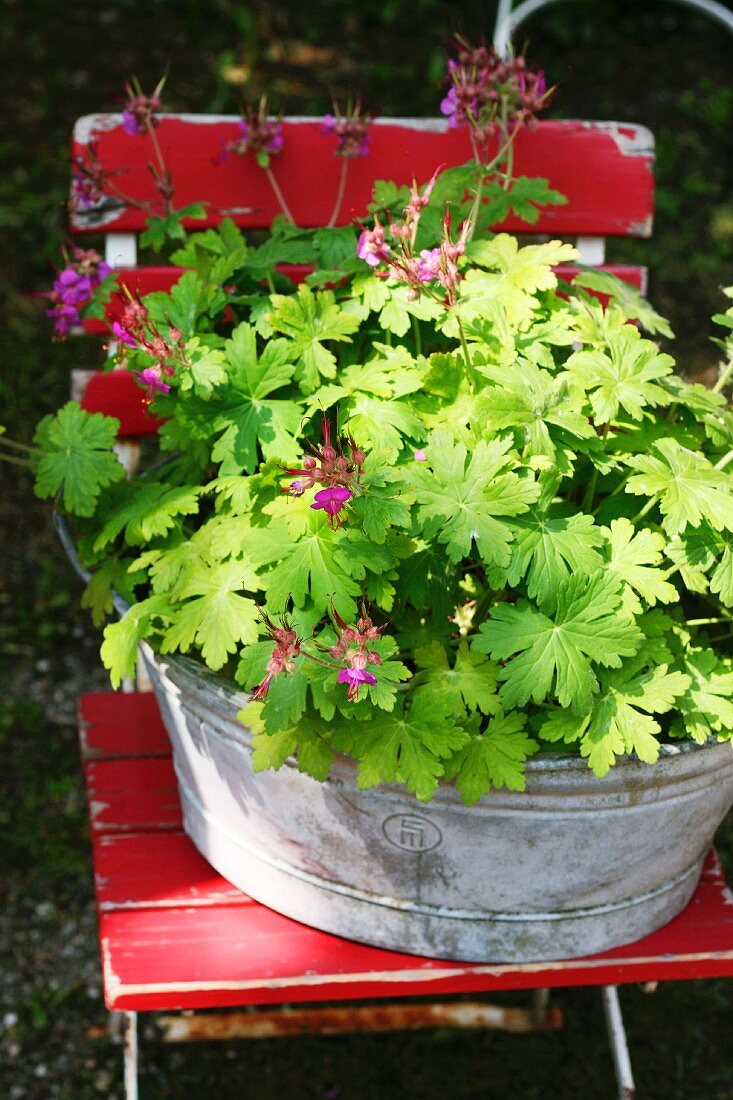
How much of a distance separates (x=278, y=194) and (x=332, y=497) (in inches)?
36.1

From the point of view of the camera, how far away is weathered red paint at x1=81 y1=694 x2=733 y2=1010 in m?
1.82

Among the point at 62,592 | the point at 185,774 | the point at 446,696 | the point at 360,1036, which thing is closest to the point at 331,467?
the point at 446,696

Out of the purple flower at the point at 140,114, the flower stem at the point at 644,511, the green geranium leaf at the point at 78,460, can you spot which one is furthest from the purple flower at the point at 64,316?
the flower stem at the point at 644,511

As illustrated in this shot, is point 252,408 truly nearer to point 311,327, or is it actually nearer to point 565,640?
point 311,327

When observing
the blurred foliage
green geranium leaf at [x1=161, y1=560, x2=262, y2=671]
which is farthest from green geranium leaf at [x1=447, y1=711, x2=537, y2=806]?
the blurred foliage

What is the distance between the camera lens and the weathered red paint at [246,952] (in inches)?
71.5

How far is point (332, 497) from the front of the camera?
141 cm

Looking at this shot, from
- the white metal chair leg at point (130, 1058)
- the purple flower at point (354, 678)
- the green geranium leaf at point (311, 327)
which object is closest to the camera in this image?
the purple flower at point (354, 678)

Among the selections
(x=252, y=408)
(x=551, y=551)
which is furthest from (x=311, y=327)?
(x=551, y=551)

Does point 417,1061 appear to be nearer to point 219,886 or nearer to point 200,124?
point 219,886

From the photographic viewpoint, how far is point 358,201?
2.31m

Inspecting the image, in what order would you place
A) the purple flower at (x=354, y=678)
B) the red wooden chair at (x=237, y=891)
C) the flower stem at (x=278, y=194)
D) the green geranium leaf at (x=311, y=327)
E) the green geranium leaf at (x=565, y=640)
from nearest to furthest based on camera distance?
the purple flower at (x=354, y=678) → the green geranium leaf at (x=565, y=640) → the green geranium leaf at (x=311, y=327) → the red wooden chair at (x=237, y=891) → the flower stem at (x=278, y=194)

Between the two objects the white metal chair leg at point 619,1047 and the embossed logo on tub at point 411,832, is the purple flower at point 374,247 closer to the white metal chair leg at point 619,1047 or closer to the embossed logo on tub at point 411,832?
the embossed logo on tub at point 411,832

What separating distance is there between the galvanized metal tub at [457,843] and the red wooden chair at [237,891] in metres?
0.04
